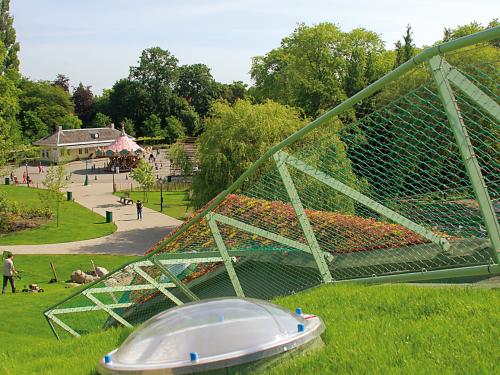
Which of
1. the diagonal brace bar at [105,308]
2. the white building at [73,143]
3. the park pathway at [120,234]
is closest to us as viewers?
the diagonal brace bar at [105,308]

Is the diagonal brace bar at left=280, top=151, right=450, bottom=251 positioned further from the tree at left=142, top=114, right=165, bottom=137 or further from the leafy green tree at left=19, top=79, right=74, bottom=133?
the tree at left=142, top=114, right=165, bottom=137

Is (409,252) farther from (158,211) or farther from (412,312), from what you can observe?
(158,211)

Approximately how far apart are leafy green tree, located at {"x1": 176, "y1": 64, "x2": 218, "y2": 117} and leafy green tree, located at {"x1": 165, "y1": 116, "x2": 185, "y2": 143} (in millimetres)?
11125

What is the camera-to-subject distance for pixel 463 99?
4.28 meters

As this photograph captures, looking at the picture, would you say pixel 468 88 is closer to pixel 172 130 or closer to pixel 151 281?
pixel 151 281

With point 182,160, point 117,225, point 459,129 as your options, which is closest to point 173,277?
point 459,129

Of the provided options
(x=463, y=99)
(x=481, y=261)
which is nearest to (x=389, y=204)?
(x=481, y=261)

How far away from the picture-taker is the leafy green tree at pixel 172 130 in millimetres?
92000

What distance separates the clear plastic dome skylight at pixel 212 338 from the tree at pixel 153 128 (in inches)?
3515

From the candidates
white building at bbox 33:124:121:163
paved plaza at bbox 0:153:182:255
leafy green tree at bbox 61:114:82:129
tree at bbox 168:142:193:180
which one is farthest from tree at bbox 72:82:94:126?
tree at bbox 168:142:193:180

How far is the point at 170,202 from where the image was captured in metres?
47.7

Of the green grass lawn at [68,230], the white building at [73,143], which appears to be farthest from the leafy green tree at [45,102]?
the green grass lawn at [68,230]

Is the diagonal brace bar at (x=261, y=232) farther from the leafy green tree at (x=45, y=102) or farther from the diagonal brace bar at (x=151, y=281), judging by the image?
the leafy green tree at (x=45, y=102)

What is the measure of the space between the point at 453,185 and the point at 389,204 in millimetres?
940
